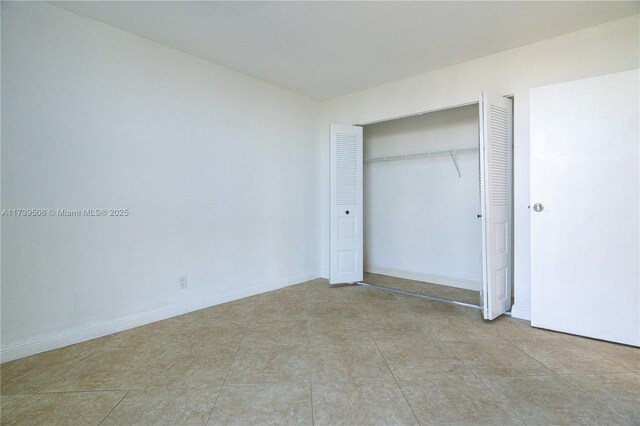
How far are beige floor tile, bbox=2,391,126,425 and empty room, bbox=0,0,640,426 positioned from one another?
0.05ft

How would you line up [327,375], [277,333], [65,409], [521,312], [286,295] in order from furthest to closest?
[286,295]
[521,312]
[277,333]
[327,375]
[65,409]

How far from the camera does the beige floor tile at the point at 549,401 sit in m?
1.60

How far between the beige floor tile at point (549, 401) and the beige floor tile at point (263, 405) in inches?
45.1

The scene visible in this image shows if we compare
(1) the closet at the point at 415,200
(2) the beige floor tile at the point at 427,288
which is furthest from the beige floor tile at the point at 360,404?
(2) the beige floor tile at the point at 427,288

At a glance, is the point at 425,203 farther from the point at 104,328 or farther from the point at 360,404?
the point at 104,328

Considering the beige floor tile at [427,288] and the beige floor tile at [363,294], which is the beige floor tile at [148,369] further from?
the beige floor tile at [427,288]

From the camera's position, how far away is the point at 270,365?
2154 mm

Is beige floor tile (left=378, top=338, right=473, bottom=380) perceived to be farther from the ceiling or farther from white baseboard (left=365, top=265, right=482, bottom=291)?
the ceiling

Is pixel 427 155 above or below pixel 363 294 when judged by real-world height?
above

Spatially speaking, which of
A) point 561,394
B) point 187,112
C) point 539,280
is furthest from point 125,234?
point 539,280

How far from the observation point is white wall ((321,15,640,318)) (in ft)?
8.76

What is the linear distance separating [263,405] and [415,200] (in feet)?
12.1

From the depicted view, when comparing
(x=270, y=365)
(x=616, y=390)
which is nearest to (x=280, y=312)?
(x=270, y=365)

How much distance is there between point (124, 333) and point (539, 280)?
3725mm
